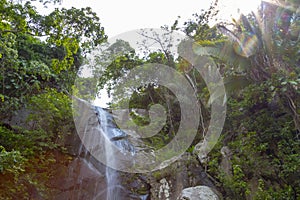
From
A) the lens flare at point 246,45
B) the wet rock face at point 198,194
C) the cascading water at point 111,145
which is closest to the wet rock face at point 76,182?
the cascading water at point 111,145

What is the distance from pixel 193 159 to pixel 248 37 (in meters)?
3.47

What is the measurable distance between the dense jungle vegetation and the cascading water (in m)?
1.30

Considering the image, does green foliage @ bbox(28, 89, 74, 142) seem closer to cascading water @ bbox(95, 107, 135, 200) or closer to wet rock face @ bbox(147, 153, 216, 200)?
cascading water @ bbox(95, 107, 135, 200)

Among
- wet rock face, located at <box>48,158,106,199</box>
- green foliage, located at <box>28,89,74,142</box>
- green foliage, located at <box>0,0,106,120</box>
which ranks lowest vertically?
wet rock face, located at <box>48,158,106,199</box>

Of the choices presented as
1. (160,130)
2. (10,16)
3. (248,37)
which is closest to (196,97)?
(160,130)

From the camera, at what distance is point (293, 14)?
6781 millimetres

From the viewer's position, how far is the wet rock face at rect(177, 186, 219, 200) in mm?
5911

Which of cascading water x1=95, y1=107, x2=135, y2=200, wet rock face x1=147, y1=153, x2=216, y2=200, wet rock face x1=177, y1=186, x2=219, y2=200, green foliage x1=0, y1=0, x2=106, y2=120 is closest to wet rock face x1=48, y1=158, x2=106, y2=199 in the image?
cascading water x1=95, y1=107, x2=135, y2=200

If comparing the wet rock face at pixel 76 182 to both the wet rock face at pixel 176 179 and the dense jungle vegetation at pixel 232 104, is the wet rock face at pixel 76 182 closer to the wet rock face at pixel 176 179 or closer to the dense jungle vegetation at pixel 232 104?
the dense jungle vegetation at pixel 232 104

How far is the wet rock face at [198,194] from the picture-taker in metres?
5.91

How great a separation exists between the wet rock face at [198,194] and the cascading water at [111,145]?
274 centimetres

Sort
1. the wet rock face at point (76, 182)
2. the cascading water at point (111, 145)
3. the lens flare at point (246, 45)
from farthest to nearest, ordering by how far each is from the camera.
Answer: the cascading water at point (111, 145) → the wet rock face at point (76, 182) → the lens flare at point (246, 45)

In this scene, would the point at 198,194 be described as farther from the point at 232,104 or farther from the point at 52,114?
the point at 52,114

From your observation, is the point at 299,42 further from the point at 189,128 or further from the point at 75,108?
the point at 75,108
